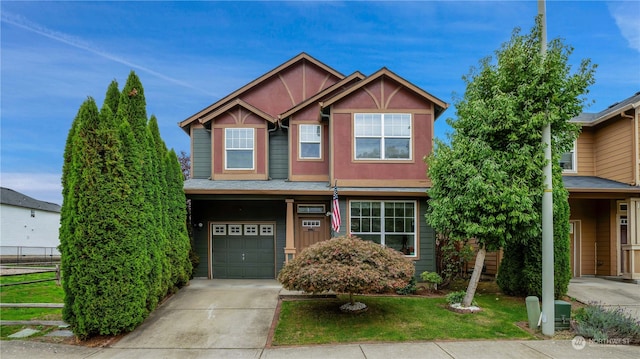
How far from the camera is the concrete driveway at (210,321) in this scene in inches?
292

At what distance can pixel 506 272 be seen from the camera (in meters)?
10.5

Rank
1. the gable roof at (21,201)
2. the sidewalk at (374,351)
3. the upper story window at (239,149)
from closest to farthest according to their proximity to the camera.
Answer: the sidewalk at (374,351)
the upper story window at (239,149)
the gable roof at (21,201)

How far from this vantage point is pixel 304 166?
1359 cm

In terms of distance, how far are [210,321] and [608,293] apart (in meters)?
11.2

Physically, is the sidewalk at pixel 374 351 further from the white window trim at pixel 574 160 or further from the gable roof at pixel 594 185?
the white window trim at pixel 574 160

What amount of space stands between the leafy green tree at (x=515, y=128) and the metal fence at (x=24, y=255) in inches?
1132

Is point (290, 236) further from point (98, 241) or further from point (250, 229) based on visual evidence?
point (98, 241)

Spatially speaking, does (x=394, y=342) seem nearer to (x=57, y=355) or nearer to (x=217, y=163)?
(x=57, y=355)

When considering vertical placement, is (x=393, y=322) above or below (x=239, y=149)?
below

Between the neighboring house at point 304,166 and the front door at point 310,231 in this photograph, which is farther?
the front door at point 310,231

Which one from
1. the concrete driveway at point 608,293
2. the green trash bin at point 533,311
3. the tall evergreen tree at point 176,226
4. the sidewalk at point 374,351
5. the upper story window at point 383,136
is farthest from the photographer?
the upper story window at point 383,136

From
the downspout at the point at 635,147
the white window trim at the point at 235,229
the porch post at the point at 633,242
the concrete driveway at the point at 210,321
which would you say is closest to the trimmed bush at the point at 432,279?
the concrete driveway at the point at 210,321

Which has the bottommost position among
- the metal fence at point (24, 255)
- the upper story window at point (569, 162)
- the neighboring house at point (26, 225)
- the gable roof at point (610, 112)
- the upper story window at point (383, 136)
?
the metal fence at point (24, 255)

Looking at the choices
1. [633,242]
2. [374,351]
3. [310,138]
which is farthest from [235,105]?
[633,242]
